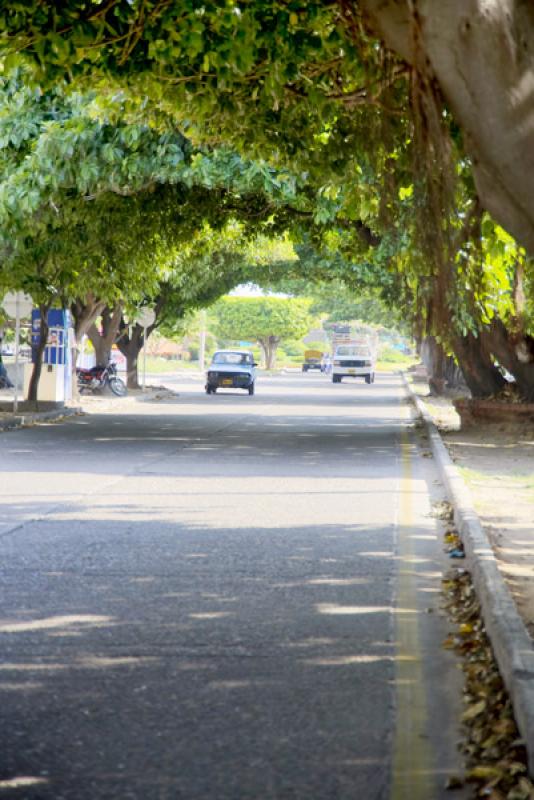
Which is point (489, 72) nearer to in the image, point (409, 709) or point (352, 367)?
point (409, 709)

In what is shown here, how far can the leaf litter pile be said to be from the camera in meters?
4.58

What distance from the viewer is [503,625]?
21.0ft

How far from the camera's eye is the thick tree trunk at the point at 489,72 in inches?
225

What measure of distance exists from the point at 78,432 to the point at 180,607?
1749 centimetres

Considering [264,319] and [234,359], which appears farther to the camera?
[264,319]

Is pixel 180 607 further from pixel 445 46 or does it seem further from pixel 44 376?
pixel 44 376

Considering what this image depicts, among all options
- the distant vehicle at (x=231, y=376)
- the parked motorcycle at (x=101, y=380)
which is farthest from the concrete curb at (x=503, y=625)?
the distant vehicle at (x=231, y=376)


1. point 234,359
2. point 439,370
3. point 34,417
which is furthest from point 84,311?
point 439,370

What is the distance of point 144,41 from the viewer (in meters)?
9.72

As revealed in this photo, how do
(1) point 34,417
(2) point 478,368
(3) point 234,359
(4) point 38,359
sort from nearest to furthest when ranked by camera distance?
(2) point 478,368, (1) point 34,417, (4) point 38,359, (3) point 234,359

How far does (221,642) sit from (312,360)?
10734 cm

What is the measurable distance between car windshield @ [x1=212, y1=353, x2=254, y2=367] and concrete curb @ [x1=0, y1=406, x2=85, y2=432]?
56.6ft

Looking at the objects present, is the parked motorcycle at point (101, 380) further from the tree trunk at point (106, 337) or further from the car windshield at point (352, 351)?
the car windshield at point (352, 351)

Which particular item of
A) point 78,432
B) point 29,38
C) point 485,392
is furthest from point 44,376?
point 29,38
